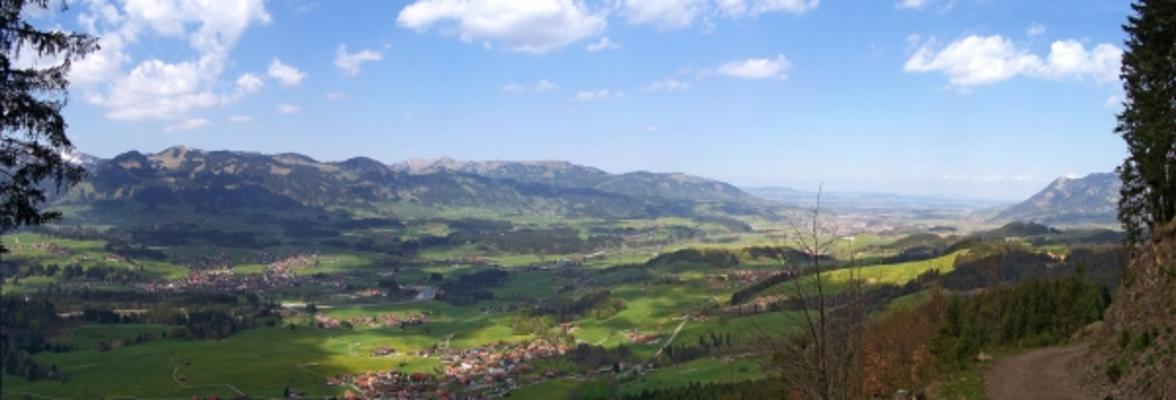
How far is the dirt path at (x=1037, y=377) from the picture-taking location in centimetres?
2534

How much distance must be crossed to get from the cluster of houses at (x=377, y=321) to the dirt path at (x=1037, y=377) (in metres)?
136

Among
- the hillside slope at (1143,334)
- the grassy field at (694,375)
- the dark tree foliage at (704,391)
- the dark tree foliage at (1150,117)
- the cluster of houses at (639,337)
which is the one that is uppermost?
the dark tree foliage at (1150,117)

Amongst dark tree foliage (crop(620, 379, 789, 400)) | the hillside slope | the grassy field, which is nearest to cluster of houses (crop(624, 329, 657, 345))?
the grassy field

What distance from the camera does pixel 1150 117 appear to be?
1420 inches

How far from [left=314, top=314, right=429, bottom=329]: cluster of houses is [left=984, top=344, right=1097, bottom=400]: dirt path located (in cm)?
13589

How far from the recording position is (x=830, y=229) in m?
13.8

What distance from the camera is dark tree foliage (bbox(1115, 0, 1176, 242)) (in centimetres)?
3403

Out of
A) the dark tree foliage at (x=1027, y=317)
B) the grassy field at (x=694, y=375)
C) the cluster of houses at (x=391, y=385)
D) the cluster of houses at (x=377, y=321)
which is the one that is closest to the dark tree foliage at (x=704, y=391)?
the grassy field at (x=694, y=375)

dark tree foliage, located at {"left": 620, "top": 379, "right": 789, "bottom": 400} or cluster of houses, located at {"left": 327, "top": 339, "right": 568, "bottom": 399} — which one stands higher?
dark tree foliage, located at {"left": 620, "top": 379, "right": 789, "bottom": 400}

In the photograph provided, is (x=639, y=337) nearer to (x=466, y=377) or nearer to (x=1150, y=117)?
(x=466, y=377)

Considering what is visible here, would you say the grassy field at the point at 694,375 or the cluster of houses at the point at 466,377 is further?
the cluster of houses at the point at 466,377

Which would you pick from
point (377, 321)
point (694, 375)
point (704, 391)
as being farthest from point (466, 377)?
point (377, 321)

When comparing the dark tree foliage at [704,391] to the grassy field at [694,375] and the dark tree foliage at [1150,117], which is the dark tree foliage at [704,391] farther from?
the dark tree foliage at [1150,117]

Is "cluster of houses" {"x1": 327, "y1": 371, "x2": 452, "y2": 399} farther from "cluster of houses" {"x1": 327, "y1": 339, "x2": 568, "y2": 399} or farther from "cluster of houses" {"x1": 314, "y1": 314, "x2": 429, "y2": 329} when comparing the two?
"cluster of houses" {"x1": 314, "y1": 314, "x2": 429, "y2": 329}
